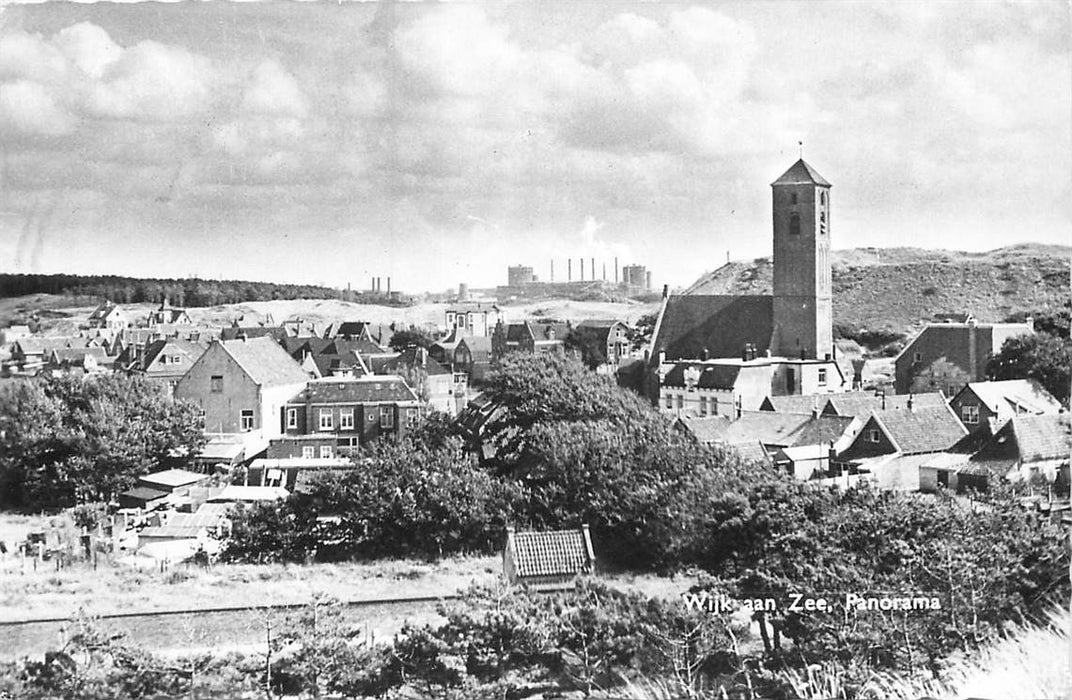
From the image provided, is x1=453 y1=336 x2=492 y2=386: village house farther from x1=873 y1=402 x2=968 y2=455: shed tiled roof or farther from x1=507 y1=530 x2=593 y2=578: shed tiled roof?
x1=873 y1=402 x2=968 y2=455: shed tiled roof

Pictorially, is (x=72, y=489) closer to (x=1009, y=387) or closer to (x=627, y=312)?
(x=627, y=312)

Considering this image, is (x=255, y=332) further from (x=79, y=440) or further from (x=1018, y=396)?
(x=1018, y=396)

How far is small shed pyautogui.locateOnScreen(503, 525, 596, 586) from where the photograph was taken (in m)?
3.78

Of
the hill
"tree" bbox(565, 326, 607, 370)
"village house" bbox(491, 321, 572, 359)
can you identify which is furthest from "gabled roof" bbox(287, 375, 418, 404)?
the hill

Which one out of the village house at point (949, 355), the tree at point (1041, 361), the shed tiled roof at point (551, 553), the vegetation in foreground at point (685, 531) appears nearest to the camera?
the vegetation in foreground at point (685, 531)

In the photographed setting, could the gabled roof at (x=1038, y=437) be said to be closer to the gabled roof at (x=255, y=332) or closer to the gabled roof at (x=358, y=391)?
the gabled roof at (x=358, y=391)

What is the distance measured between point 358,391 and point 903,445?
2.13 metres

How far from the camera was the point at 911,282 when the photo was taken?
4.16 meters

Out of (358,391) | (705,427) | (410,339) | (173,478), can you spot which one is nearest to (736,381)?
(705,427)

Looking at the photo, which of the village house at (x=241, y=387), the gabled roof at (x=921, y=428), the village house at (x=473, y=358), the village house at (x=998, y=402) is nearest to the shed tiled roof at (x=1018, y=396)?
the village house at (x=998, y=402)

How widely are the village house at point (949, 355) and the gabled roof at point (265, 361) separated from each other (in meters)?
2.36

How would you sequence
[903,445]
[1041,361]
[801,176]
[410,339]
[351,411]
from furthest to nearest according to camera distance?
[410,339], [351,411], [903,445], [801,176], [1041,361]

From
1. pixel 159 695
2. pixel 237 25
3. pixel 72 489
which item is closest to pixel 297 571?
pixel 159 695

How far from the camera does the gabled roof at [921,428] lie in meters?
3.93
